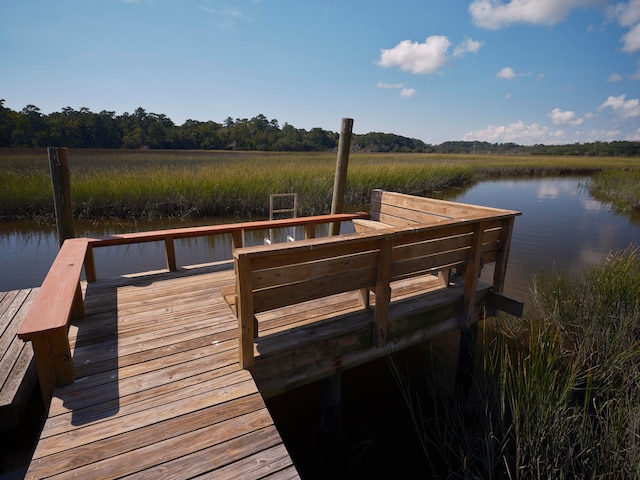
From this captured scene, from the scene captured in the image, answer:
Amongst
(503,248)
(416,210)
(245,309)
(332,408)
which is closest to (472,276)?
(503,248)

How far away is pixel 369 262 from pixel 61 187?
365 cm

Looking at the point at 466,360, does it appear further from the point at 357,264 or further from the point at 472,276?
the point at 357,264

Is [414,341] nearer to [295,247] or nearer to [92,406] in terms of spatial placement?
[295,247]

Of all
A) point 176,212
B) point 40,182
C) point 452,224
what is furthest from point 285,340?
point 40,182

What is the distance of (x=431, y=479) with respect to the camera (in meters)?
2.96

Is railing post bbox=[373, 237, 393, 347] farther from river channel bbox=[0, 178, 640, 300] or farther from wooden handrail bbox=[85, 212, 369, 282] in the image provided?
river channel bbox=[0, 178, 640, 300]

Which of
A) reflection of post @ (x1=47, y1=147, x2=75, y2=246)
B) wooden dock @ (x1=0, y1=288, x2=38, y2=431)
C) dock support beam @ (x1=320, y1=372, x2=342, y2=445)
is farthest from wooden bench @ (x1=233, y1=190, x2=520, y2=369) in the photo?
reflection of post @ (x1=47, y1=147, x2=75, y2=246)

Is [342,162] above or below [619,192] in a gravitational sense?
above

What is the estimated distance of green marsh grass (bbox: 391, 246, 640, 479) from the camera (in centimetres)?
218

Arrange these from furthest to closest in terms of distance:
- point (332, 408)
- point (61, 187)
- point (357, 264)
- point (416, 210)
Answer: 1. point (416, 210)
2. point (61, 187)
3. point (332, 408)
4. point (357, 264)

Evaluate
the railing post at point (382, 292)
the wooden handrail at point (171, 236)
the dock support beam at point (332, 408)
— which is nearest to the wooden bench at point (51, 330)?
the wooden handrail at point (171, 236)

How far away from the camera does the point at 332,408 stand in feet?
10.7

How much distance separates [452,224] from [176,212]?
963 cm

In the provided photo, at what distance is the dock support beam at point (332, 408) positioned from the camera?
10.5 ft
